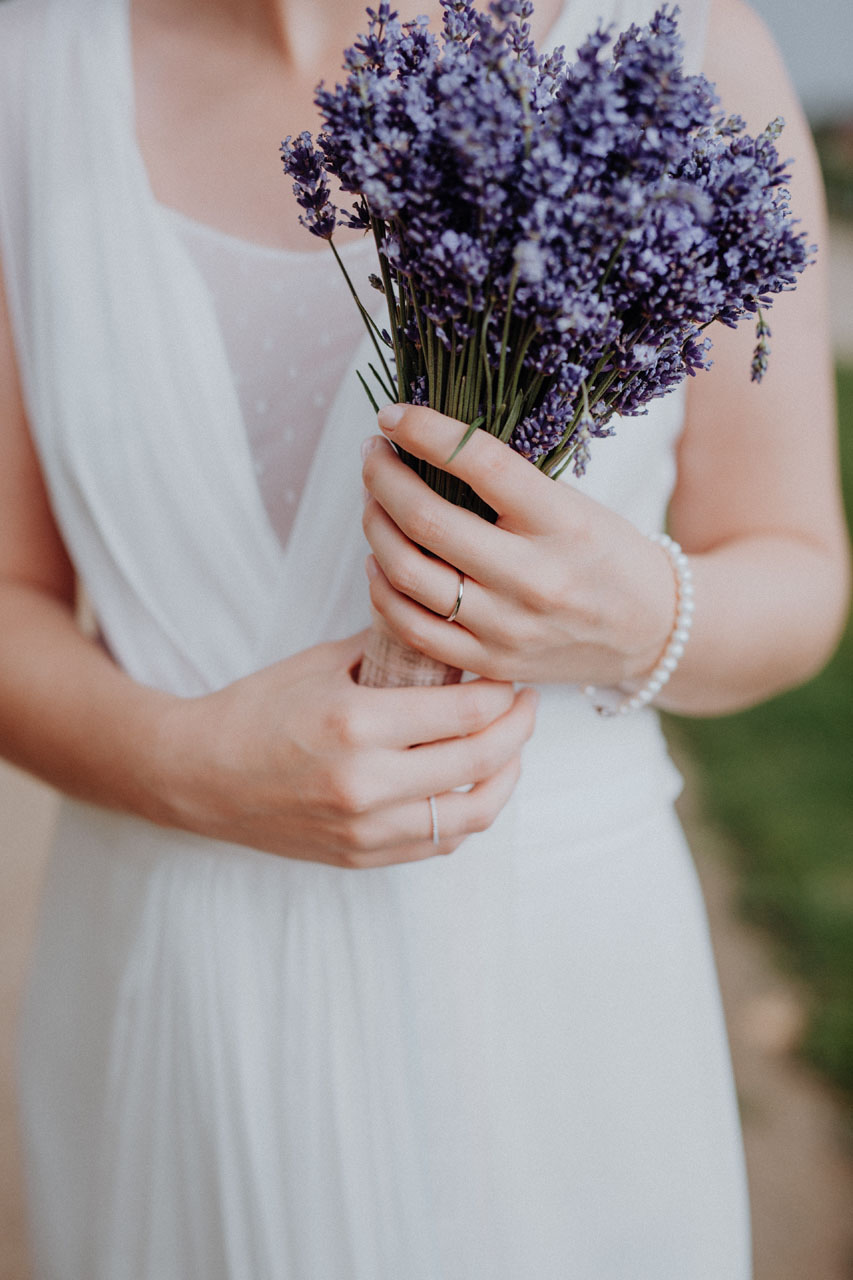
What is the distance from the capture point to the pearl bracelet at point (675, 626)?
1031 mm

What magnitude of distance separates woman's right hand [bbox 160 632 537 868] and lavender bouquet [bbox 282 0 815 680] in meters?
0.33

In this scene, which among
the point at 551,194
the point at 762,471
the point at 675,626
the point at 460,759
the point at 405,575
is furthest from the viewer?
the point at 762,471

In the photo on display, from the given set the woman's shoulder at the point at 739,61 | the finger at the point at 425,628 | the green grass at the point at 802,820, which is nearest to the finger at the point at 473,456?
the finger at the point at 425,628

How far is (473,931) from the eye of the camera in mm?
1054

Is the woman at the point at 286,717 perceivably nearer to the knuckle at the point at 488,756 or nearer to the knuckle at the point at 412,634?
the knuckle at the point at 488,756

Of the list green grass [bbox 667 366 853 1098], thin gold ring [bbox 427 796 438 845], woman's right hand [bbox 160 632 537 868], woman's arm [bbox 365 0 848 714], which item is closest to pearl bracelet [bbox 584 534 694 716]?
woman's arm [bbox 365 0 848 714]

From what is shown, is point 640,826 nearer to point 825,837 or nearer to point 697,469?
point 697,469

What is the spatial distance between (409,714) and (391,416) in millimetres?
289

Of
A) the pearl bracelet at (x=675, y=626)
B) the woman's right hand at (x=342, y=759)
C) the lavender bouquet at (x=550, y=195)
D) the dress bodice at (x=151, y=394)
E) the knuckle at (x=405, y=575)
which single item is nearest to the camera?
the lavender bouquet at (x=550, y=195)

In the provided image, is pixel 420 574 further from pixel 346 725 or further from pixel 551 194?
pixel 551 194

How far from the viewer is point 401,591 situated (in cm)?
85

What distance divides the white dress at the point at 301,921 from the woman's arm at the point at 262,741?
0.30 feet

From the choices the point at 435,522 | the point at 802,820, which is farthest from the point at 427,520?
the point at 802,820

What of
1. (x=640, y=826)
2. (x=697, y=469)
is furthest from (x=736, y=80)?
(x=640, y=826)
